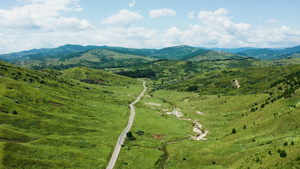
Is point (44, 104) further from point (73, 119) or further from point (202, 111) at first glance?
point (202, 111)

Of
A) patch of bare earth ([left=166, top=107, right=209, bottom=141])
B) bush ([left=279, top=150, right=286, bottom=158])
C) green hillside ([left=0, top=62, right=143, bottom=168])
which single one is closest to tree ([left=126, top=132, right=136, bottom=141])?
green hillside ([left=0, top=62, right=143, bottom=168])

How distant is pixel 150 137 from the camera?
89312 mm

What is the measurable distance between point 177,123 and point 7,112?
86.1m

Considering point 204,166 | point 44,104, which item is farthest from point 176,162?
point 44,104

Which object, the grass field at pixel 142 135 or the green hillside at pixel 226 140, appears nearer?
the green hillside at pixel 226 140

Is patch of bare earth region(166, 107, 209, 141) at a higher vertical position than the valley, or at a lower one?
lower

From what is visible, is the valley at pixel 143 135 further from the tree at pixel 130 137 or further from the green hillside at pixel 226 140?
the tree at pixel 130 137

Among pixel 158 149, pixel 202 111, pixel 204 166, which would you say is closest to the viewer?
pixel 204 166

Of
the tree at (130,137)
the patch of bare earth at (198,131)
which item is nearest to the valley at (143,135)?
the patch of bare earth at (198,131)

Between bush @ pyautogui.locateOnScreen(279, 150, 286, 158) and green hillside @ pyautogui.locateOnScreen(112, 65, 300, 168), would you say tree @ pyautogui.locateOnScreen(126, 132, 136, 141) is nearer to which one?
green hillside @ pyautogui.locateOnScreen(112, 65, 300, 168)

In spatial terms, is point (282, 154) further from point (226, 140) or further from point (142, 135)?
point (142, 135)

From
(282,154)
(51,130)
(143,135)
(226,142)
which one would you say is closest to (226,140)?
(226,142)

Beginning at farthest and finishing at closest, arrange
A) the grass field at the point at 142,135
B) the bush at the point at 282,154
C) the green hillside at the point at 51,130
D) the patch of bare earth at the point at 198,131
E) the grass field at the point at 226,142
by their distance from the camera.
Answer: the patch of bare earth at the point at 198,131, the green hillside at the point at 51,130, the grass field at the point at 142,135, the grass field at the point at 226,142, the bush at the point at 282,154

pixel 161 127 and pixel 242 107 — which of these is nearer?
pixel 161 127
